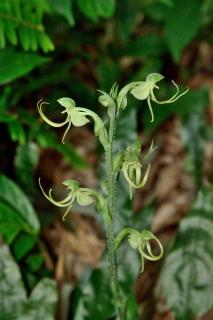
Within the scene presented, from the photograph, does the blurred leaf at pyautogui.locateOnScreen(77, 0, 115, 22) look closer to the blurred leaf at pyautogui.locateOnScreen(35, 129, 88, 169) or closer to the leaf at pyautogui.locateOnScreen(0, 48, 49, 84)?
the leaf at pyautogui.locateOnScreen(0, 48, 49, 84)

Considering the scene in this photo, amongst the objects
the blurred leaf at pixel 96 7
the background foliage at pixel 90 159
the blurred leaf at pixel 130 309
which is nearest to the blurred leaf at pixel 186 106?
the background foliage at pixel 90 159

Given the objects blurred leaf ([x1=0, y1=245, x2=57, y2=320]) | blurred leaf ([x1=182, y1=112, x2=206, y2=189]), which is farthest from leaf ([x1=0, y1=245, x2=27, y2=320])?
blurred leaf ([x1=182, y1=112, x2=206, y2=189])

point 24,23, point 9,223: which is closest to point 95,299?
point 9,223

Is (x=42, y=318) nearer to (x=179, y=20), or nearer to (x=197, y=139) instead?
(x=197, y=139)

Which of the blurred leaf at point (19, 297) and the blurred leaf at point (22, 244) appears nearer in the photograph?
the blurred leaf at point (19, 297)

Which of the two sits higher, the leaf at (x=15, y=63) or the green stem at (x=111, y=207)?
the leaf at (x=15, y=63)

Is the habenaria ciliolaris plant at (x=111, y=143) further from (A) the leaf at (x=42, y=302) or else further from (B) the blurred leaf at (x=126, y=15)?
(B) the blurred leaf at (x=126, y=15)

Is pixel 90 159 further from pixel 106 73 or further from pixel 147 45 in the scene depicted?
pixel 147 45
